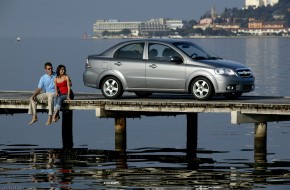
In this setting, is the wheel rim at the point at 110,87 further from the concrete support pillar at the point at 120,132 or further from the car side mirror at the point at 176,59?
the car side mirror at the point at 176,59

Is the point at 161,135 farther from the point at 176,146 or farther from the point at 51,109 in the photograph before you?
the point at 51,109

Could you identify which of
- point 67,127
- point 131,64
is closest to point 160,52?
point 131,64

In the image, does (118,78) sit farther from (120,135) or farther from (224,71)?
(224,71)

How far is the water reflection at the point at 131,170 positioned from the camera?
997 inches

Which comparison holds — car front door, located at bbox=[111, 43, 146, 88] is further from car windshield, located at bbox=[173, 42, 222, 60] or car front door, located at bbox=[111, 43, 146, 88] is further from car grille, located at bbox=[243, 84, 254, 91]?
car grille, located at bbox=[243, 84, 254, 91]

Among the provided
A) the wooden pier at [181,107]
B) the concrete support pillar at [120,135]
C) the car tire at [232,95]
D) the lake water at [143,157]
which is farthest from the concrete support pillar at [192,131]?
the concrete support pillar at [120,135]

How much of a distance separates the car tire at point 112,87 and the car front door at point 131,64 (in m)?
0.26

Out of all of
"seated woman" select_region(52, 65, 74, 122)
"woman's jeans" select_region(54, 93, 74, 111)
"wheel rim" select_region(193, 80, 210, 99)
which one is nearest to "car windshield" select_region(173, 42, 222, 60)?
"wheel rim" select_region(193, 80, 210, 99)

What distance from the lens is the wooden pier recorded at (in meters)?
28.3

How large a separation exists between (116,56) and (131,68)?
0.59 metres

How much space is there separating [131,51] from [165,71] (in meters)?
1.20

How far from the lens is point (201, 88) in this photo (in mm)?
30141

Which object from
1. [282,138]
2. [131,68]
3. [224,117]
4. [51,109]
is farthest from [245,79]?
[224,117]

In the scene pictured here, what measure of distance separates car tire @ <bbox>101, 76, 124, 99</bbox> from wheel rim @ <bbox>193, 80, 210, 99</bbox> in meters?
1.98
